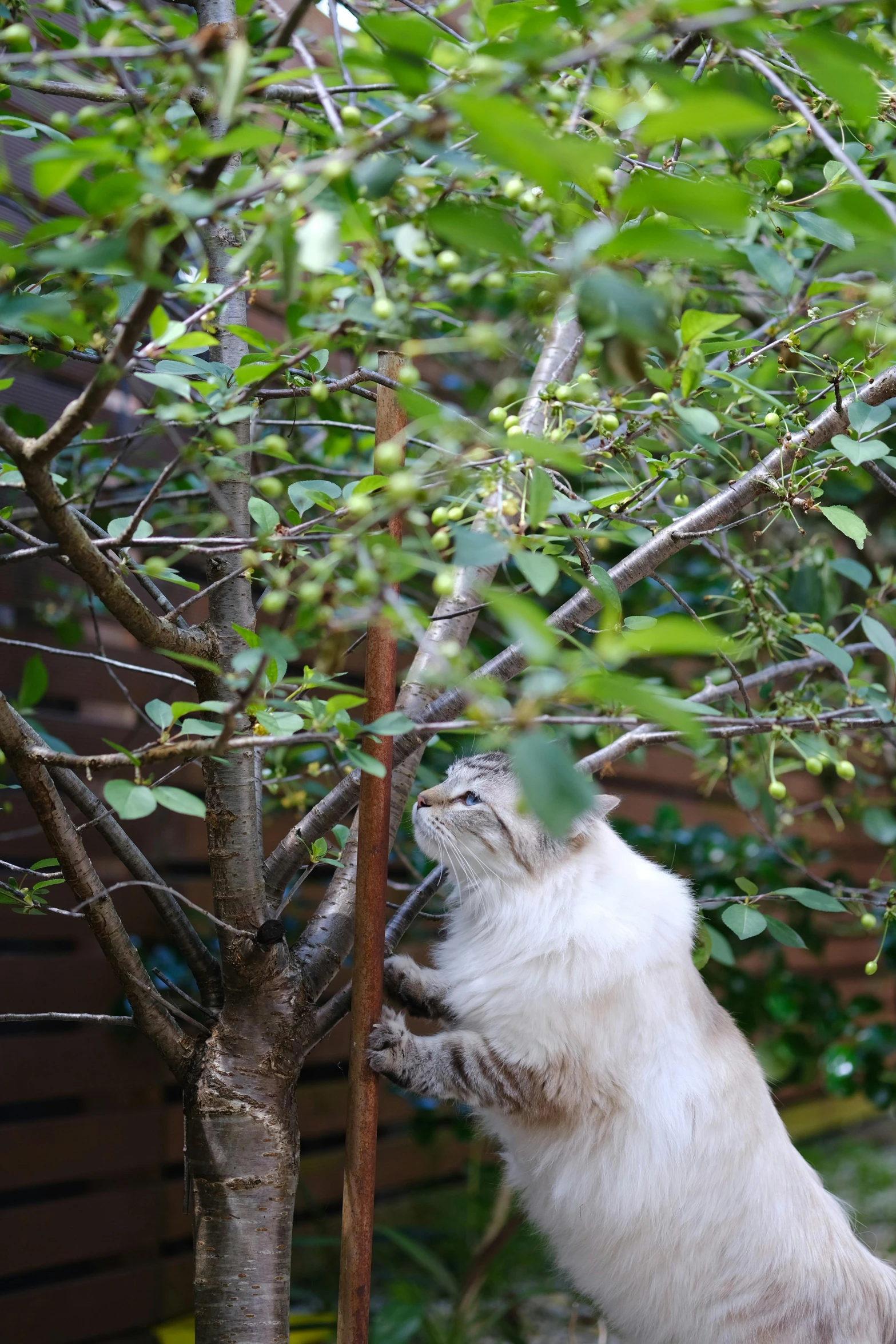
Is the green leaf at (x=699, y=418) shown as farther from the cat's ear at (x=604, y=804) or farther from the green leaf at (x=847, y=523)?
the cat's ear at (x=604, y=804)

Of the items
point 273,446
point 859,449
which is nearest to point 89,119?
point 273,446

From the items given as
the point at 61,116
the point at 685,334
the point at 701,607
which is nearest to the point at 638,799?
the point at 701,607

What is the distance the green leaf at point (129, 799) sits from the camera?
757 mm

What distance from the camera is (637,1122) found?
1.33 metres

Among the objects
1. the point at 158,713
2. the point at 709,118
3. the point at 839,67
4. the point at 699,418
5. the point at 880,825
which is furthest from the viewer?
the point at 880,825

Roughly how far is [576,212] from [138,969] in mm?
882

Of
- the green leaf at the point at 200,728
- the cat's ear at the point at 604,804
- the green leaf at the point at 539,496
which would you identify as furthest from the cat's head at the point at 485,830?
the green leaf at the point at 539,496

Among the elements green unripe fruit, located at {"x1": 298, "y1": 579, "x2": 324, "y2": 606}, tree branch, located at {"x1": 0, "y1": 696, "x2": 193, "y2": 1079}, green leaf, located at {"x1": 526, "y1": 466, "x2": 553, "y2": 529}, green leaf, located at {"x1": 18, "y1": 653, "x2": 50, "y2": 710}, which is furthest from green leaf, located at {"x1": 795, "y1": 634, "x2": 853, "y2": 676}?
green leaf, located at {"x1": 18, "y1": 653, "x2": 50, "y2": 710}

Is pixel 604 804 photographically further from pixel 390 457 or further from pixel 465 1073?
pixel 390 457

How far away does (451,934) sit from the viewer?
5.27 feet

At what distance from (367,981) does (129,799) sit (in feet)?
1.50

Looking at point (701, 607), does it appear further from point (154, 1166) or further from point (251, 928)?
point (154, 1166)

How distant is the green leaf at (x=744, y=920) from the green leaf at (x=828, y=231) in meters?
0.75

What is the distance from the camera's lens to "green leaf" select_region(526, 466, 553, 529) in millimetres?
743
